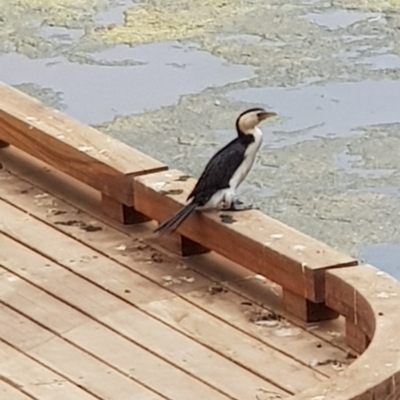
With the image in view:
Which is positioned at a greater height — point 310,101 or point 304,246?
point 304,246

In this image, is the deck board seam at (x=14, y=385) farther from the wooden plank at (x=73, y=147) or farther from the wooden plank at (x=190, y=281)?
the wooden plank at (x=73, y=147)

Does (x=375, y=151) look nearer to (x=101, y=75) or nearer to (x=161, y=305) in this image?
(x=101, y=75)

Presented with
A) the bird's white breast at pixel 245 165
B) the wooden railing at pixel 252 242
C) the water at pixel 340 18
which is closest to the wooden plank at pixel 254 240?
the wooden railing at pixel 252 242

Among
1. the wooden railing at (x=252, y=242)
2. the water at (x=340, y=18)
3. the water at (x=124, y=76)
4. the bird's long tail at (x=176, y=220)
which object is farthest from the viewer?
the water at (x=340, y=18)

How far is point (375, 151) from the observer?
5797 mm

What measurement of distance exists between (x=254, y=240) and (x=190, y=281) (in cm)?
28

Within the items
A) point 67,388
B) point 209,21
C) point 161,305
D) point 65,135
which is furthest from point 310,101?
point 67,388

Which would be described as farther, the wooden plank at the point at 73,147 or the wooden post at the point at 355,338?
the wooden plank at the point at 73,147

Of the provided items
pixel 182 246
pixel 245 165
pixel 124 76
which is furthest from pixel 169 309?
pixel 124 76

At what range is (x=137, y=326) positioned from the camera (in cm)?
352

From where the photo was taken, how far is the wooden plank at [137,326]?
3248 mm

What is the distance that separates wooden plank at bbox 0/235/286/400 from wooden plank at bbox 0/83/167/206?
285mm

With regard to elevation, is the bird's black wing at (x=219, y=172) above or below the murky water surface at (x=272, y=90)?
above

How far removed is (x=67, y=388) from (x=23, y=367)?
0.15 metres
